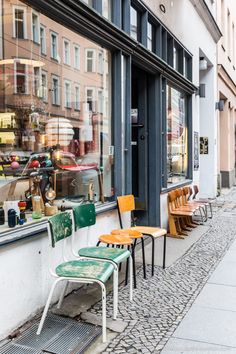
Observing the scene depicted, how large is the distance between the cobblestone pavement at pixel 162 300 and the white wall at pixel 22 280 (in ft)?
1.79

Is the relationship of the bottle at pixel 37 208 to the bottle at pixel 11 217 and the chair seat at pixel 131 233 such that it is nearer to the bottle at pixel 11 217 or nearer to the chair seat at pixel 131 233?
the bottle at pixel 11 217

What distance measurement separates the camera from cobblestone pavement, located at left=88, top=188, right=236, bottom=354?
3.39 meters

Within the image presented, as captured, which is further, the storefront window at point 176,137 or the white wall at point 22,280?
the storefront window at point 176,137

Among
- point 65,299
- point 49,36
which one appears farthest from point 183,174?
point 65,299

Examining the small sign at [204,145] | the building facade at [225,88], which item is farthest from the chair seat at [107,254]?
the building facade at [225,88]

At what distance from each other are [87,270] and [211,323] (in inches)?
48.3

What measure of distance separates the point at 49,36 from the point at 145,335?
372 centimetres

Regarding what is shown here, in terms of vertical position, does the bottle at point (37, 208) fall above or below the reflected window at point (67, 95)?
below

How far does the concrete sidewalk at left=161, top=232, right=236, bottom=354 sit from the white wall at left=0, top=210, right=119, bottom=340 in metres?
1.23

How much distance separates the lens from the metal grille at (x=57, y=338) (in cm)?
316

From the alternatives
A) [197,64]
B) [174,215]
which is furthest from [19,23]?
[197,64]

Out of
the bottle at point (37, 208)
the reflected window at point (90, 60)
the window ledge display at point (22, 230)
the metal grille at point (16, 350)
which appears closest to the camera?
the metal grille at point (16, 350)

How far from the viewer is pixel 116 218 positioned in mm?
5645

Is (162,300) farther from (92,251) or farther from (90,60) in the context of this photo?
(90,60)
